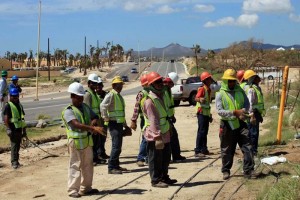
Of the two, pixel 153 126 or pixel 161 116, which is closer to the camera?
pixel 153 126

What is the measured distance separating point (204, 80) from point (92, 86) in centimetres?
244

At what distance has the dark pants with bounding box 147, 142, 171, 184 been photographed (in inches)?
312

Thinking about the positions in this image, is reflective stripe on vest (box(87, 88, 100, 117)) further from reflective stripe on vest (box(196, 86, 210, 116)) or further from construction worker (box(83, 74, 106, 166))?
reflective stripe on vest (box(196, 86, 210, 116))

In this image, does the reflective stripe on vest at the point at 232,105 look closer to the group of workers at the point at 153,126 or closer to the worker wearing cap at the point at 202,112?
the group of workers at the point at 153,126

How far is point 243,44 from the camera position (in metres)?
66.1

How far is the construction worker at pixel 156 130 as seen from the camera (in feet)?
25.4

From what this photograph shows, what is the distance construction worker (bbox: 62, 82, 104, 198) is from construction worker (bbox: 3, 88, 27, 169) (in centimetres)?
302

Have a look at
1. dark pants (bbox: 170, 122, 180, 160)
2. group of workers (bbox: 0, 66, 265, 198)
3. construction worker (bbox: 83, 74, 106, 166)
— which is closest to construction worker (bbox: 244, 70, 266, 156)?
group of workers (bbox: 0, 66, 265, 198)

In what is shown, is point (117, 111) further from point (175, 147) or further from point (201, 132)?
point (201, 132)

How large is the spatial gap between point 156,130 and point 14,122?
3.81 m

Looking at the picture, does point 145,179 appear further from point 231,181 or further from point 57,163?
point 57,163

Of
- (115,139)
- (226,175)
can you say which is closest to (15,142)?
(115,139)

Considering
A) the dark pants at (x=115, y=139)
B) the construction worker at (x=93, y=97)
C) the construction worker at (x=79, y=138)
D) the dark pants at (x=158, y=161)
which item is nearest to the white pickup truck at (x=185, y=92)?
the construction worker at (x=93, y=97)

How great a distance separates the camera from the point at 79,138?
24.6 feet
